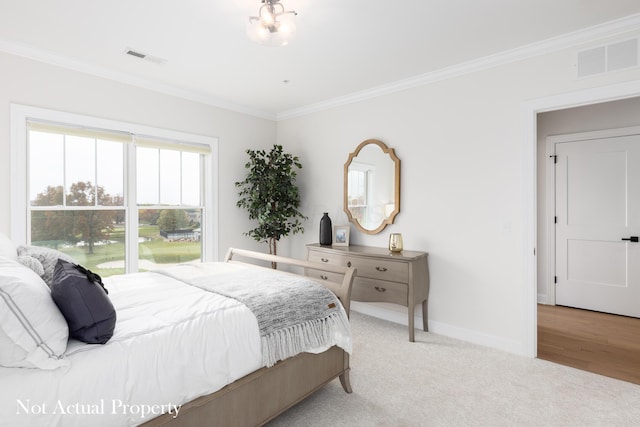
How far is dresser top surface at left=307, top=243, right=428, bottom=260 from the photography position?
131 inches

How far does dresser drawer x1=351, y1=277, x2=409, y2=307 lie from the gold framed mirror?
692 mm

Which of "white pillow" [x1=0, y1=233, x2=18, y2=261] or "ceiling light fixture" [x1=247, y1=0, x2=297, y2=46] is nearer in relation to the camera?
"white pillow" [x1=0, y1=233, x2=18, y2=261]

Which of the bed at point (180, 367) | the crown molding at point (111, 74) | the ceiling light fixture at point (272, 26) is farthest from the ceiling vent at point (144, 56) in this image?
the bed at point (180, 367)

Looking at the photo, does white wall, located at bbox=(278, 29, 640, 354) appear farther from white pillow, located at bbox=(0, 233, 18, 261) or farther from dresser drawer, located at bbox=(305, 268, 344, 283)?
white pillow, located at bbox=(0, 233, 18, 261)

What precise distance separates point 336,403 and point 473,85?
2994 mm

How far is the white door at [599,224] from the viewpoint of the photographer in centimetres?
390

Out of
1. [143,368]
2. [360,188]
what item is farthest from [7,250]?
[360,188]

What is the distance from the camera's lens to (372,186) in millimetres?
3984

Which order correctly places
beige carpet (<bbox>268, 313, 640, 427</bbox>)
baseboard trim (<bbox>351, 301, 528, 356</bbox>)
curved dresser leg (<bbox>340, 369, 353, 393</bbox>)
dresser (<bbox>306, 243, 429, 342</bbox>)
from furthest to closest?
dresser (<bbox>306, 243, 429, 342</bbox>), baseboard trim (<bbox>351, 301, 528, 356</bbox>), curved dresser leg (<bbox>340, 369, 353, 393</bbox>), beige carpet (<bbox>268, 313, 640, 427</bbox>)

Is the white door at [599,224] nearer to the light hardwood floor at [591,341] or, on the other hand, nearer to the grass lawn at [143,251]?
the light hardwood floor at [591,341]

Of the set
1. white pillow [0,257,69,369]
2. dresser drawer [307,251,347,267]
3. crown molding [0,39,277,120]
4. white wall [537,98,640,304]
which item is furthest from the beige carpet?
crown molding [0,39,277,120]

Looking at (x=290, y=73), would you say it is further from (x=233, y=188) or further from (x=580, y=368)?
(x=580, y=368)

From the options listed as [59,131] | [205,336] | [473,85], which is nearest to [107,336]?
[205,336]

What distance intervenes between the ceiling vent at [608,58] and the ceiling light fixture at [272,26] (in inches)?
90.7
